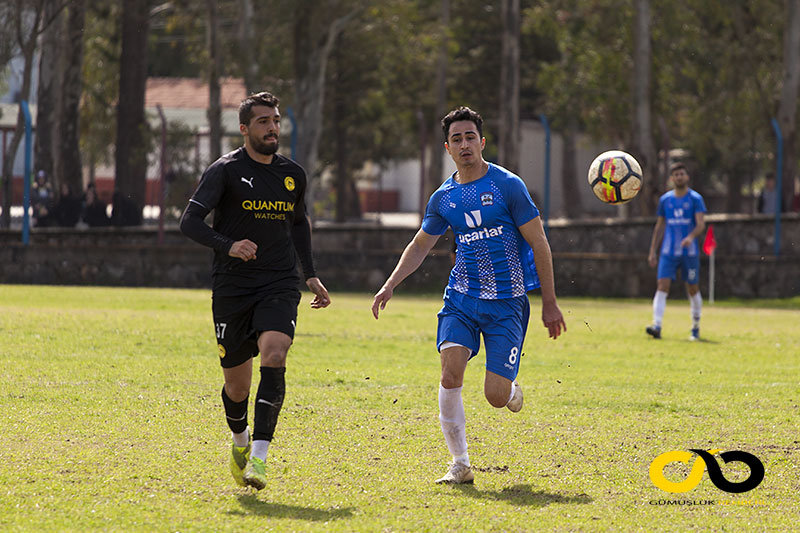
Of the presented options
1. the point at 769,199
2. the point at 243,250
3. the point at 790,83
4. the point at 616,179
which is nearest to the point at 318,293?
the point at 243,250

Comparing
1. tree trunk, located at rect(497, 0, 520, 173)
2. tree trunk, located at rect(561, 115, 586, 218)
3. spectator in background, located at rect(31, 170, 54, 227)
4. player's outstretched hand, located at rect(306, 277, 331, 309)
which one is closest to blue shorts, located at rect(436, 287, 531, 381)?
player's outstretched hand, located at rect(306, 277, 331, 309)

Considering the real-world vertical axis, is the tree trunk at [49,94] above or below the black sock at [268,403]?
above

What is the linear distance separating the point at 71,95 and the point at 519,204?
24665 millimetres

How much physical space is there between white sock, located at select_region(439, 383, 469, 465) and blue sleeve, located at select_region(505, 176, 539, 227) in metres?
0.97

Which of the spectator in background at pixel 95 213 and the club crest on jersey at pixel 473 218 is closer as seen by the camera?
the club crest on jersey at pixel 473 218

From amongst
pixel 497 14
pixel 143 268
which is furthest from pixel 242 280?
pixel 497 14

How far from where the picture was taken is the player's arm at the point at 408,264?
7136 mm

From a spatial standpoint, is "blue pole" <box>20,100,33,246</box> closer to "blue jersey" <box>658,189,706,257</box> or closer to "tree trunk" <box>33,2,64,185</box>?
"tree trunk" <box>33,2,64,185</box>

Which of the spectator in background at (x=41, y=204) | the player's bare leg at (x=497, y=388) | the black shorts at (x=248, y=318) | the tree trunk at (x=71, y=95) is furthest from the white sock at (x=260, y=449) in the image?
the tree trunk at (x=71, y=95)

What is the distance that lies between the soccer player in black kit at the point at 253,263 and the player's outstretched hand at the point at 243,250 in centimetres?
5

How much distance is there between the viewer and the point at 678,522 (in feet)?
19.0

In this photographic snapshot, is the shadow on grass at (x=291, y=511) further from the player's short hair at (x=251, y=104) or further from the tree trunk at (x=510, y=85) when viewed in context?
the tree trunk at (x=510, y=85)

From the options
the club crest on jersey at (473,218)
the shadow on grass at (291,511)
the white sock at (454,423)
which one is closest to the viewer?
the shadow on grass at (291,511)

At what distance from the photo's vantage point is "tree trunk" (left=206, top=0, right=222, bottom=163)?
89.4 feet
